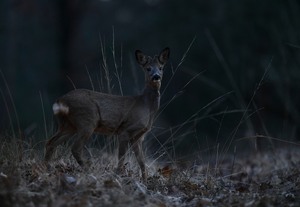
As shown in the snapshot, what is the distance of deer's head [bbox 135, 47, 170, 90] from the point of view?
9984mm

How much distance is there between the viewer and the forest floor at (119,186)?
269 inches

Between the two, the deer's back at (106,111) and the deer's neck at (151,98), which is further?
the deer's neck at (151,98)

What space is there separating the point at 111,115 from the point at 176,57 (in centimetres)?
1693

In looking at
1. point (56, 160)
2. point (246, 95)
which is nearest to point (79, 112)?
point (56, 160)

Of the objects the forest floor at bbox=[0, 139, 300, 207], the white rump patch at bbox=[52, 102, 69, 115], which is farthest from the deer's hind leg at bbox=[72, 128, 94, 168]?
the white rump patch at bbox=[52, 102, 69, 115]

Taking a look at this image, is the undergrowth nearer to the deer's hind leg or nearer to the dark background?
the deer's hind leg

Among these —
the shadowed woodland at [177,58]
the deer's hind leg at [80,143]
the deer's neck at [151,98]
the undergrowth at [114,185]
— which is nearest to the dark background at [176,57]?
the shadowed woodland at [177,58]

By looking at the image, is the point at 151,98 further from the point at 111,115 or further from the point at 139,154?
the point at 139,154

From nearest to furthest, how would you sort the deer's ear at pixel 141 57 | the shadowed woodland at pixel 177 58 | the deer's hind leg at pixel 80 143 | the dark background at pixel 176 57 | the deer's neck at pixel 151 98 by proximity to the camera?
the deer's hind leg at pixel 80 143, the deer's neck at pixel 151 98, the deer's ear at pixel 141 57, the shadowed woodland at pixel 177 58, the dark background at pixel 176 57

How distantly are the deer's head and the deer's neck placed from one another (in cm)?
6

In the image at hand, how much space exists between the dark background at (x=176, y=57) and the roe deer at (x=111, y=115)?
6872mm

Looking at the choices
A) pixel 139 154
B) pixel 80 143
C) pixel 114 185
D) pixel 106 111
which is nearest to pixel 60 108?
pixel 80 143

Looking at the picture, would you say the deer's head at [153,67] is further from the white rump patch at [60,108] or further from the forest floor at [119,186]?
the white rump patch at [60,108]

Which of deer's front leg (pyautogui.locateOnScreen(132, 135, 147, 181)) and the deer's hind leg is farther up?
the deer's hind leg
